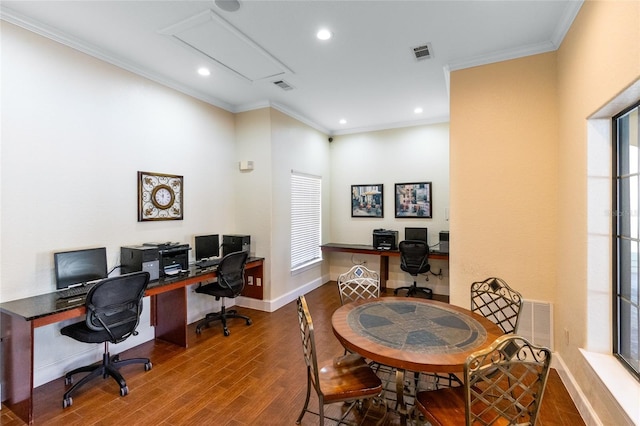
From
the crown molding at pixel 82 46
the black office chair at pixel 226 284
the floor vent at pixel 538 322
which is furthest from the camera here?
the black office chair at pixel 226 284

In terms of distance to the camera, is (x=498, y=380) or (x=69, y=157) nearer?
(x=498, y=380)

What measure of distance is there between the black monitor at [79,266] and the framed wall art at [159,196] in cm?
61

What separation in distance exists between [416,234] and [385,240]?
1.83 ft

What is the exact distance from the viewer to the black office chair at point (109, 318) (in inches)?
92.7

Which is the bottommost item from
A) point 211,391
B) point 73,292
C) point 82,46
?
point 211,391

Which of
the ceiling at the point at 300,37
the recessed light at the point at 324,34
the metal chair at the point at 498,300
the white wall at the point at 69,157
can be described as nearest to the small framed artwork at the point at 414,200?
the ceiling at the point at 300,37

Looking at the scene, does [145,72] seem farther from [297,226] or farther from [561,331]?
[561,331]

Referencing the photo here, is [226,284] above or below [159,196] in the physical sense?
below

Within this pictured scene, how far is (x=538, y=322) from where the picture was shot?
9.26 feet

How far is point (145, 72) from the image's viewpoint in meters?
3.39

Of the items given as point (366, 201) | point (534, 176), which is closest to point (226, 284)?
point (366, 201)

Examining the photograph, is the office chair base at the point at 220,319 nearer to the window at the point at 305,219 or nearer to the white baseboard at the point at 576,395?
the window at the point at 305,219

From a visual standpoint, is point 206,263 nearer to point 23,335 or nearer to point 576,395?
point 23,335

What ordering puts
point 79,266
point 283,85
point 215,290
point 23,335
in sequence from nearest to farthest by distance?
point 23,335 → point 79,266 → point 215,290 → point 283,85
